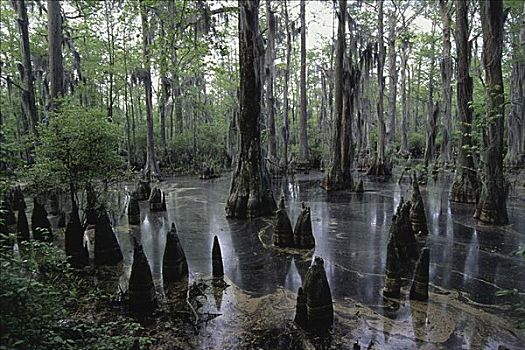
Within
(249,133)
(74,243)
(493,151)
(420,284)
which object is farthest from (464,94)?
(74,243)

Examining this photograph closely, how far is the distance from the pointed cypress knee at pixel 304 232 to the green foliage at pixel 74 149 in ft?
13.5

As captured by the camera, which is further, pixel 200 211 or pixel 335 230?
pixel 200 211

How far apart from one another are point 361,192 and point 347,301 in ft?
35.6

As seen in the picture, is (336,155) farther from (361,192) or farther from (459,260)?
(459,260)

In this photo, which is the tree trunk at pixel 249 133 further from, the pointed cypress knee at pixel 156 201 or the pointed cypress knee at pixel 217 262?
the pointed cypress knee at pixel 217 262

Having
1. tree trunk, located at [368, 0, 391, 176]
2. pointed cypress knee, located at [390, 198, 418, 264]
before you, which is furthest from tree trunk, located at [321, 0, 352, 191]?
pointed cypress knee, located at [390, 198, 418, 264]

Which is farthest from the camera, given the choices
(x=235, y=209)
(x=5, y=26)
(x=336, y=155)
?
(x=5, y=26)

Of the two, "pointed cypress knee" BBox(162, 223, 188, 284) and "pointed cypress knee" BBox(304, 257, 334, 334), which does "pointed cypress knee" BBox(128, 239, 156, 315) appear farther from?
"pointed cypress knee" BBox(304, 257, 334, 334)

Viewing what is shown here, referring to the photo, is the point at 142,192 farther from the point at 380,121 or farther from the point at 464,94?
the point at 380,121

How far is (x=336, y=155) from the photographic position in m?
17.1

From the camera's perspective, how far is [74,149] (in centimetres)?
741

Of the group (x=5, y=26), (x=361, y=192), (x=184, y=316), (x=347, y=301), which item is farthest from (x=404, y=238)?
(x=5, y=26)

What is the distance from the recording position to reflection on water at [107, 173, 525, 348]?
4668 millimetres

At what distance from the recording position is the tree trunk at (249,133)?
11.6 meters
